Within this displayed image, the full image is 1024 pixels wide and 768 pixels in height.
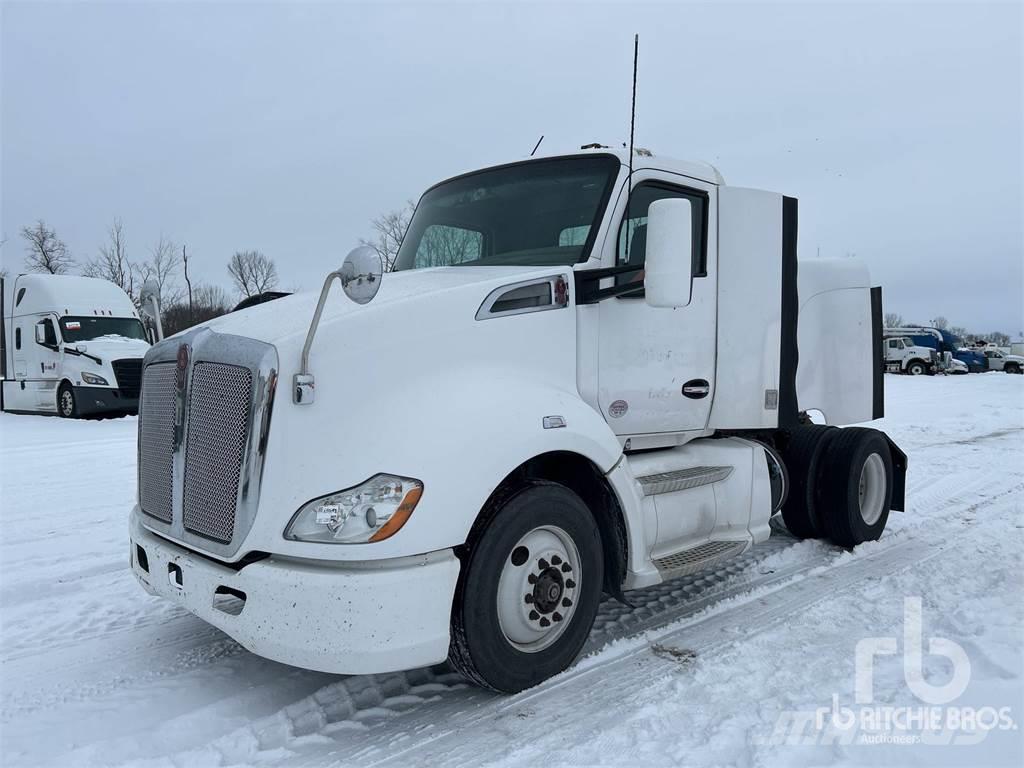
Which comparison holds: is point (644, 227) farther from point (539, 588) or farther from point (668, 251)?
point (539, 588)

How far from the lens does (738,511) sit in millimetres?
4797

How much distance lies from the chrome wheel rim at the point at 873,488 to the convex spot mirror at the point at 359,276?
16.3 ft

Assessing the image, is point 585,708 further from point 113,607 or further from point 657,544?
point 113,607

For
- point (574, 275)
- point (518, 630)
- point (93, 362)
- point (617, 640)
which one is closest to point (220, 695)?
point (518, 630)

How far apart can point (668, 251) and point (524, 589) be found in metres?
1.84

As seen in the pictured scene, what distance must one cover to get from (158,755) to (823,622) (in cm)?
351

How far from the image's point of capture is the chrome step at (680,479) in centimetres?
419

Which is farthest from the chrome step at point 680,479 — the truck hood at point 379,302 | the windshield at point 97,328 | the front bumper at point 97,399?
the windshield at point 97,328

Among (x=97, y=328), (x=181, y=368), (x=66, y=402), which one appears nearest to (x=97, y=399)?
(x=66, y=402)

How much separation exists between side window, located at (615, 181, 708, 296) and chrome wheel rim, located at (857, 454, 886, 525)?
277 cm

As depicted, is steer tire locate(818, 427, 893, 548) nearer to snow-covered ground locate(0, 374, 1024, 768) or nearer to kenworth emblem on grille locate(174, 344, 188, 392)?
snow-covered ground locate(0, 374, 1024, 768)

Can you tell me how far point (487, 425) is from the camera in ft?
10.6

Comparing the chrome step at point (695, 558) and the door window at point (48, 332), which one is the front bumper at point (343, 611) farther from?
the door window at point (48, 332)

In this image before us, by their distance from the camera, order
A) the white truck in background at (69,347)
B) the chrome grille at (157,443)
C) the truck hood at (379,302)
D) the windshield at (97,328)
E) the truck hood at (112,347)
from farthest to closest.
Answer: the windshield at (97,328)
the truck hood at (112,347)
the white truck in background at (69,347)
the chrome grille at (157,443)
the truck hood at (379,302)
